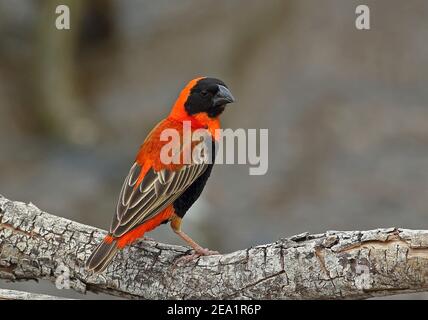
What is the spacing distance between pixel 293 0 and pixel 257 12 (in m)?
0.76

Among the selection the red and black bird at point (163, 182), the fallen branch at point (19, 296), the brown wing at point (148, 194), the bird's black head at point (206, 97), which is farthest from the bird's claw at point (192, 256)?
the bird's black head at point (206, 97)

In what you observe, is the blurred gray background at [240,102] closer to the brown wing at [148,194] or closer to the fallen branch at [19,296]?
the brown wing at [148,194]

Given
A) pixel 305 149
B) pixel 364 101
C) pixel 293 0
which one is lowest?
pixel 305 149

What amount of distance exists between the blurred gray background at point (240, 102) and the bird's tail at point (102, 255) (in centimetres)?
699

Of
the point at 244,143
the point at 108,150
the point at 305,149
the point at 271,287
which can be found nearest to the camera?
the point at 271,287

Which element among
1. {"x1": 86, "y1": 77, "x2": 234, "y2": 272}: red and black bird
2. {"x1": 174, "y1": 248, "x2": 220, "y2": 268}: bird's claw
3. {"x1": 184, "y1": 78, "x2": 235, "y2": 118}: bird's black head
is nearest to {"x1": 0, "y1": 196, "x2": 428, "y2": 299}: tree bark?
{"x1": 174, "y1": 248, "x2": 220, "y2": 268}: bird's claw

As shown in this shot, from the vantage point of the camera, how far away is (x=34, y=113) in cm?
1781

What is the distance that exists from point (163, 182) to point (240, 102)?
995cm

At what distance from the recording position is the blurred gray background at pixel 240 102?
14727 millimetres

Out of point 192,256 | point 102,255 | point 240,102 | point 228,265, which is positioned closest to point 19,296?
point 102,255

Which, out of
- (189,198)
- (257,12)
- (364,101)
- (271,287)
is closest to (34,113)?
(257,12)

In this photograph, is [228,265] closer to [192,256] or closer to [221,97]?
[192,256]

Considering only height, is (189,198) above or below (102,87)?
below
